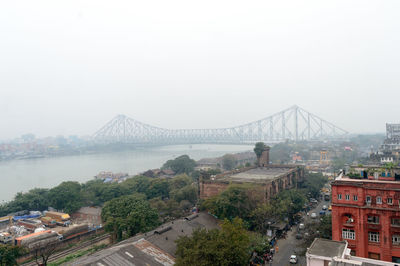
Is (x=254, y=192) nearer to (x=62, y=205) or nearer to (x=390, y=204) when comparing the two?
(x=390, y=204)

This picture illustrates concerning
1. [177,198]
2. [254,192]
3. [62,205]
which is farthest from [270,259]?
[62,205]

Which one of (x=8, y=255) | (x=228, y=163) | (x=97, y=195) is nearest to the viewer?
(x=8, y=255)

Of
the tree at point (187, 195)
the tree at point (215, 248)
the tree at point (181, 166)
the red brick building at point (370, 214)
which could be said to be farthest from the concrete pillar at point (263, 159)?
the tree at point (215, 248)

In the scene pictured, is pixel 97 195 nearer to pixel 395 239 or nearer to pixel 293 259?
pixel 293 259

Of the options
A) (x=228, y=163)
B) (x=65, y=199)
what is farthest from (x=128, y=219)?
(x=228, y=163)

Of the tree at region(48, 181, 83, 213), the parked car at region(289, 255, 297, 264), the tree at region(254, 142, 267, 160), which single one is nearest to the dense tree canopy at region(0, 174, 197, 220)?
the tree at region(48, 181, 83, 213)

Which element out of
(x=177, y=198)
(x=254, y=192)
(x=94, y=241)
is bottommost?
(x=94, y=241)

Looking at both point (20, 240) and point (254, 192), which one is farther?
point (254, 192)
